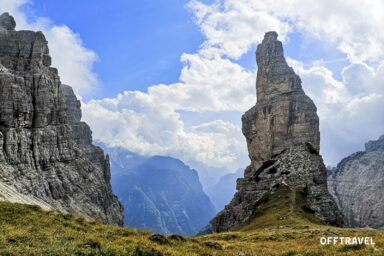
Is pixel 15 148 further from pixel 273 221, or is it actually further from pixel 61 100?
pixel 273 221

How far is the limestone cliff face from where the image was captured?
8131 centimetres

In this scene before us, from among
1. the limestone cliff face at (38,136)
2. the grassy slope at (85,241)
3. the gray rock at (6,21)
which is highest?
the gray rock at (6,21)

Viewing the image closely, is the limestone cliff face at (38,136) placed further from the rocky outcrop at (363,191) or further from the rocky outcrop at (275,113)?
the rocky outcrop at (363,191)

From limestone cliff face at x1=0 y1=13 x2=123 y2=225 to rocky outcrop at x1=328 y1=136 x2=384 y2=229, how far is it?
139182mm

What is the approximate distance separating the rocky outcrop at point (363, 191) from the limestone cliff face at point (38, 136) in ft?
457

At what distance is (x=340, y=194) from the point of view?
18350 cm

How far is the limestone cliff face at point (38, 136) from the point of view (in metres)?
81.3

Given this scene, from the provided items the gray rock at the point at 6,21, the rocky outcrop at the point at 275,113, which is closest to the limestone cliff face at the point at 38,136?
the gray rock at the point at 6,21

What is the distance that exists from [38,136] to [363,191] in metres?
183

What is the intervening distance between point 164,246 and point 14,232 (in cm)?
905

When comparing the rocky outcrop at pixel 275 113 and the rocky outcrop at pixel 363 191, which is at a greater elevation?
the rocky outcrop at pixel 275 113

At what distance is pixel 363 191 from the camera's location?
171 m

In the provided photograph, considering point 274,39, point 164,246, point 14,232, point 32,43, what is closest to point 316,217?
point 164,246

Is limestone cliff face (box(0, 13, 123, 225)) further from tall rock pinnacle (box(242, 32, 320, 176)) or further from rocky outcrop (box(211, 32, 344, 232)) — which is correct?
tall rock pinnacle (box(242, 32, 320, 176))
